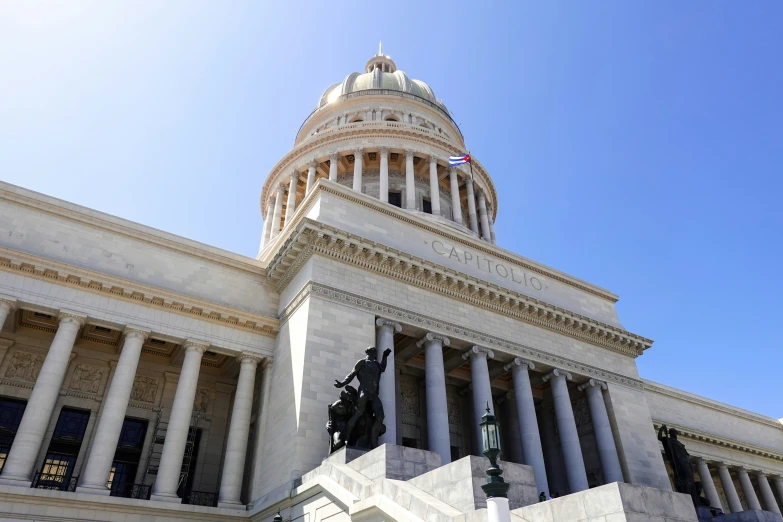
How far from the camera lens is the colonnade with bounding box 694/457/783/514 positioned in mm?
32156

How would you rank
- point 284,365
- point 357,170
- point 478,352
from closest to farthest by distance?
1. point 284,365
2. point 478,352
3. point 357,170

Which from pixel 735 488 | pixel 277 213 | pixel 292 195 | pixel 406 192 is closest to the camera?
pixel 735 488

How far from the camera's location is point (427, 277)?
21391 mm

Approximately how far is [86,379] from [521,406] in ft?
52.3

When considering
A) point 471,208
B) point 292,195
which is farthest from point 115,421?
point 471,208

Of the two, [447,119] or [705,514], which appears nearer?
[705,514]

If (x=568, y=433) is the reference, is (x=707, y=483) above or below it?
above

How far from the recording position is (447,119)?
46.7 meters

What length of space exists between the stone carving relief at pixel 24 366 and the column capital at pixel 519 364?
56.3ft

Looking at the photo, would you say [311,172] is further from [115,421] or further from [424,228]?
[115,421]

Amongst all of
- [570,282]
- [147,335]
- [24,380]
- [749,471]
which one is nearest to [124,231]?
[147,335]

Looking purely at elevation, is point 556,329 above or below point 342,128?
below

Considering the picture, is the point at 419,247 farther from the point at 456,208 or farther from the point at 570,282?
the point at 456,208

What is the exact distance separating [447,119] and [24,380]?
36.4 m
